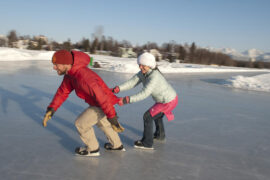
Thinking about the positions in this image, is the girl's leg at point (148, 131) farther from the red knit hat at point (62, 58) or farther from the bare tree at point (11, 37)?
the bare tree at point (11, 37)

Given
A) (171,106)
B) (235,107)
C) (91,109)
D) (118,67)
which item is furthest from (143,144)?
(118,67)

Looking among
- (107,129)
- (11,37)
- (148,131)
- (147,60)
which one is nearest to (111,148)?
(107,129)

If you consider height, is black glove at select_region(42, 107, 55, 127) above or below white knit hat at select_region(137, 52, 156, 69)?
below

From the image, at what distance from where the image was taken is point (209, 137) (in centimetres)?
371

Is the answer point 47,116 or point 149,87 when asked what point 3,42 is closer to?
point 47,116

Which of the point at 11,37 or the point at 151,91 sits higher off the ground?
the point at 11,37

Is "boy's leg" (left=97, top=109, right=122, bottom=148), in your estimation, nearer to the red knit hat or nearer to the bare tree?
the red knit hat

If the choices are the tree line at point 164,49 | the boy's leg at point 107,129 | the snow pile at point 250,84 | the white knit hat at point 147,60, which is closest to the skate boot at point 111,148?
the boy's leg at point 107,129

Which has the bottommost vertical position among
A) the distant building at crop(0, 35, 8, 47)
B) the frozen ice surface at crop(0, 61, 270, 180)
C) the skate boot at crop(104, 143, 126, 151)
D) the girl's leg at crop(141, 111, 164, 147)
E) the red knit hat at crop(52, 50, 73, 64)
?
the frozen ice surface at crop(0, 61, 270, 180)

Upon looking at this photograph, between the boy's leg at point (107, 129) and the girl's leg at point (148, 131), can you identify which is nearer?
the boy's leg at point (107, 129)

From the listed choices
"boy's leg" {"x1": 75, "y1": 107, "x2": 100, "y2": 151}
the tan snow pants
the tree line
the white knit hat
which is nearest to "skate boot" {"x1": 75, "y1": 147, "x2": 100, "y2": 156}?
the tan snow pants

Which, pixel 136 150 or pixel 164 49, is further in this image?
pixel 164 49

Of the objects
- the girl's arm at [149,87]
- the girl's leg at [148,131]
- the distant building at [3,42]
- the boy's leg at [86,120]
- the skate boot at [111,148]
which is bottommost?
the skate boot at [111,148]

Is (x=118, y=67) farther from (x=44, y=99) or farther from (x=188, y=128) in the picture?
(x=188, y=128)
